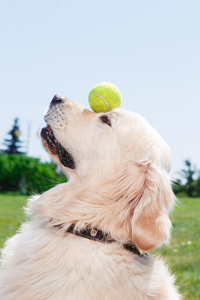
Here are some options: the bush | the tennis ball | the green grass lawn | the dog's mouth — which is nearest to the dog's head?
the dog's mouth

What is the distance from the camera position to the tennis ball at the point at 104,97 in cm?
364

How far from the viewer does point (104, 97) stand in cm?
365

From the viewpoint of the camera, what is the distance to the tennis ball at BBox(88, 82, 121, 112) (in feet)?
12.0

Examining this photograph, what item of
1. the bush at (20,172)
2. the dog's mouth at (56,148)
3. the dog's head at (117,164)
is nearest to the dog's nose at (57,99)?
the dog's head at (117,164)

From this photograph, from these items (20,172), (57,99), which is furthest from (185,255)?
(20,172)

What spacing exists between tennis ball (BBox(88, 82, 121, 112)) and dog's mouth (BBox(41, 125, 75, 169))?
56 cm

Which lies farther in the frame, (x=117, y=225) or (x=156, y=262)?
(x=156, y=262)

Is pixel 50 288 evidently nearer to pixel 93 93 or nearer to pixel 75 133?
pixel 75 133

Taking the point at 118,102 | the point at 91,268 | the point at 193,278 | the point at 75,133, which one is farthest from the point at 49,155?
the point at 193,278

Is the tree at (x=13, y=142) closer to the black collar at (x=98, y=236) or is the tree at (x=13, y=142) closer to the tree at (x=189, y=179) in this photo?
the tree at (x=189, y=179)

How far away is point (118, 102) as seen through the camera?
372 centimetres

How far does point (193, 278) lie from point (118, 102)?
8.65 feet

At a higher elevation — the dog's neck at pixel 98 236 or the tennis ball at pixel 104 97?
the tennis ball at pixel 104 97

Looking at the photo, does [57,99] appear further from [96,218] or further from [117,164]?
[96,218]
